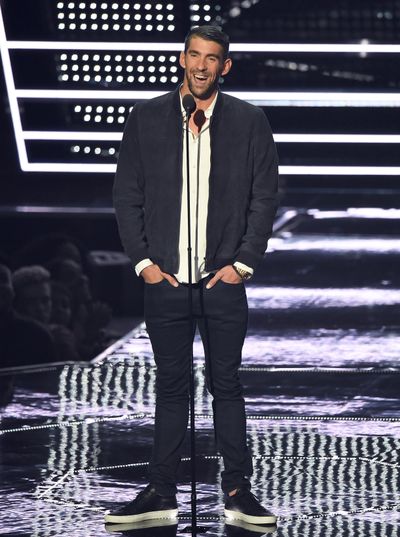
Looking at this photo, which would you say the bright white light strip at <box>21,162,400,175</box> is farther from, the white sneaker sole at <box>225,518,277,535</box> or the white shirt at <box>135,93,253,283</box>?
the white sneaker sole at <box>225,518,277,535</box>

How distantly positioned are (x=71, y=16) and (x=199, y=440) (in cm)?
324

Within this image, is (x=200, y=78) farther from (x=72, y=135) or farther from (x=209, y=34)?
(x=72, y=135)

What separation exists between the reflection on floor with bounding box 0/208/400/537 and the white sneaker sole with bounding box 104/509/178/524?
46 millimetres

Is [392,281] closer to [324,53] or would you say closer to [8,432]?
[324,53]

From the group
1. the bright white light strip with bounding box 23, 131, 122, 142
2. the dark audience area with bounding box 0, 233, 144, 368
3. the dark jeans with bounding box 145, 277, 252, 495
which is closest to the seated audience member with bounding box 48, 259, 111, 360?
the dark audience area with bounding box 0, 233, 144, 368

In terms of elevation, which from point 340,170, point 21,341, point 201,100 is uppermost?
point 201,100

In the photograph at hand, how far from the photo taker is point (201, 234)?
188 inches

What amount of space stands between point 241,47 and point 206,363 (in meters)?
3.46

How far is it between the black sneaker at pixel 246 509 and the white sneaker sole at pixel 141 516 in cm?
18

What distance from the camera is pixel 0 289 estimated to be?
26.3 feet

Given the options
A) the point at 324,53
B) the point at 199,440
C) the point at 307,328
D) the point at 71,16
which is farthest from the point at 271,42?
the point at 199,440

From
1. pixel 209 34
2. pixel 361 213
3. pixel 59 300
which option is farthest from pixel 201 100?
pixel 361 213

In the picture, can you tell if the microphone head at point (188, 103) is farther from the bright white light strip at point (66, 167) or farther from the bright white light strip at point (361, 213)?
the bright white light strip at point (361, 213)

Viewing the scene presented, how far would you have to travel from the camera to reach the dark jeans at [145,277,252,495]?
15.7 feet
